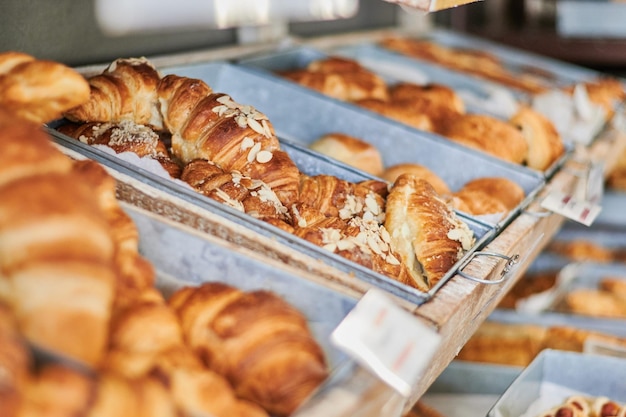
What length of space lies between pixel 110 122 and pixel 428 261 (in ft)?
3.00

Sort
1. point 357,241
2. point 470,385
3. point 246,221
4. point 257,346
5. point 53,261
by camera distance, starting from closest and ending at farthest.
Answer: point 53,261 < point 257,346 < point 246,221 < point 357,241 < point 470,385

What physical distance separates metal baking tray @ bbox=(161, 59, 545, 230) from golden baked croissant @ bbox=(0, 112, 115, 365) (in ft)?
5.15

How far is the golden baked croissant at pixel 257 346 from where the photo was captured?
1.15 meters

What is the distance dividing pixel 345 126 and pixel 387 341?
1.57 metres

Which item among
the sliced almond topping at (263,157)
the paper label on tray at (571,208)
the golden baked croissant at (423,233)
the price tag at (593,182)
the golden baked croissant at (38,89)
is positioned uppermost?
the golden baked croissant at (38,89)

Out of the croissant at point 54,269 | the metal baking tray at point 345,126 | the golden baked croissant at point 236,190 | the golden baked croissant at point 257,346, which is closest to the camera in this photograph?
the croissant at point 54,269

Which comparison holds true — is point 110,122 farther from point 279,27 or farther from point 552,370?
point 279,27

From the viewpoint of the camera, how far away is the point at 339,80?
3.03 m

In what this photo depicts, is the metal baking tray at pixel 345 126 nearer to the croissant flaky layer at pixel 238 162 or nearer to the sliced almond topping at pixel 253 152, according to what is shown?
the croissant flaky layer at pixel 238 162

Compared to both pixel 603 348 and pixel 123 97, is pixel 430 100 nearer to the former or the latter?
pixel 603 348

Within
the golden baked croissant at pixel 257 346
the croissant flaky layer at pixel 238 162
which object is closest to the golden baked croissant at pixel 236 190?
the croissant flaky layer at pixel 238 162

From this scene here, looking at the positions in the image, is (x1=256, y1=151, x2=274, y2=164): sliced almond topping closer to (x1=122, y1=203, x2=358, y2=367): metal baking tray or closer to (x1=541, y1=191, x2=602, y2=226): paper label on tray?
(x1=122, y1=203, x2=358, y2=367): metal baking tray

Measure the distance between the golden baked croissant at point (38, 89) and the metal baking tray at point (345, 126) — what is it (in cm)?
111

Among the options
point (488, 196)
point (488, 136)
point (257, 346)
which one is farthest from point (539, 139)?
point (257, 346)
